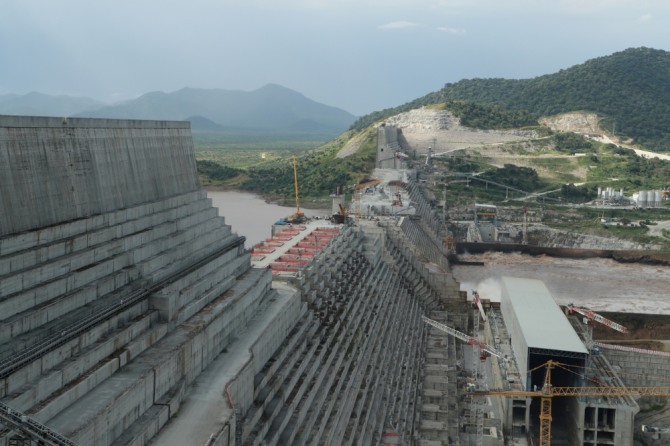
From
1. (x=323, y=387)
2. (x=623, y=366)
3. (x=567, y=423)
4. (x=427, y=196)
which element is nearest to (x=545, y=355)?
(x=567, y=423)

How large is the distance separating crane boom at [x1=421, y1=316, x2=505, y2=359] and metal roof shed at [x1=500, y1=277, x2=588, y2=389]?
1.38m

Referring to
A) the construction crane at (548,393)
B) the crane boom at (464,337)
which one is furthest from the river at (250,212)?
the construction crane at (548,393)

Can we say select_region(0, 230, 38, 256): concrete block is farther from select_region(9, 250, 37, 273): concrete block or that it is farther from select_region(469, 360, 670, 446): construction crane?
select_region(469, 360, 670, 446): construction crane

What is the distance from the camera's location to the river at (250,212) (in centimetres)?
9256

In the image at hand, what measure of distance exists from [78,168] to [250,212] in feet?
298

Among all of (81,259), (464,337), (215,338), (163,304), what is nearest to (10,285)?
(81,259)

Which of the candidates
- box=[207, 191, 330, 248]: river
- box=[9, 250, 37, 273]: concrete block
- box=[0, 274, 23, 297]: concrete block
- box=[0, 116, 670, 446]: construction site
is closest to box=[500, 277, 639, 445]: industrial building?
box=[0, 116, 670, 446]: construction site

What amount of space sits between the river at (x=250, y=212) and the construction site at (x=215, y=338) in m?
42.4

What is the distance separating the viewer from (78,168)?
68.1ft

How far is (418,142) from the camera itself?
458 feet

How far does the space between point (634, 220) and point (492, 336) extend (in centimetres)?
6145

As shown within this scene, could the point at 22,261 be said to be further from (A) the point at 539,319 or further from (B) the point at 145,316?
(A) the point at 539,319

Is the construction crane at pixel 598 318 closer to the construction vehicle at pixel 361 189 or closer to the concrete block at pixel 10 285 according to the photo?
the construction vehicle at pixel 361 189

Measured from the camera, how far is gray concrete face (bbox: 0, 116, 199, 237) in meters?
18.1
